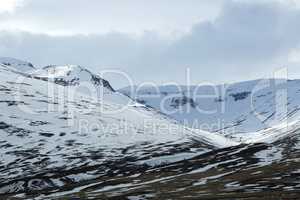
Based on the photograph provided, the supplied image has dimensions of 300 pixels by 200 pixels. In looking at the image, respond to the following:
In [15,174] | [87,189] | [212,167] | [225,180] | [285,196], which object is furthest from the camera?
[15,174]

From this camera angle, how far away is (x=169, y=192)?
120m

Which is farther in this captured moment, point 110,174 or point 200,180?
point 110,174

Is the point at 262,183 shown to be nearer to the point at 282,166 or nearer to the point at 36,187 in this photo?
the point at 282,166

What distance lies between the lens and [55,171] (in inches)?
7608

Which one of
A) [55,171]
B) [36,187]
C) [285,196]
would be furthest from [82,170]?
[285,196]

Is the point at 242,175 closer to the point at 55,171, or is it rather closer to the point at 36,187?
the point at 36,187

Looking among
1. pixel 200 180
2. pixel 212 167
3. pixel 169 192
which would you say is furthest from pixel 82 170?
pixel 169 192

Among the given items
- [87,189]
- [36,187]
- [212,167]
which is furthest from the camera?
[212,167]

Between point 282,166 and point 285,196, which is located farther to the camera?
point 282,166

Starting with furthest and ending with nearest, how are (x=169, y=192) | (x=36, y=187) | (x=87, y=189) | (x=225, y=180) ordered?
1. (x=36, y=187)
2. (x=87, y=189)
3. (x=225, y=180)
4. (x=169, y=192)

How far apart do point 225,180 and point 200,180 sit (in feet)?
28.5

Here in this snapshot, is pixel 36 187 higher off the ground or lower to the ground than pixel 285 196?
lower

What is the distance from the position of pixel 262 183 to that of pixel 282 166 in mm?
34620

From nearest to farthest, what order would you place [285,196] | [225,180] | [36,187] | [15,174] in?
[285,196] < [225,180] < [36,187] < [15,174]
